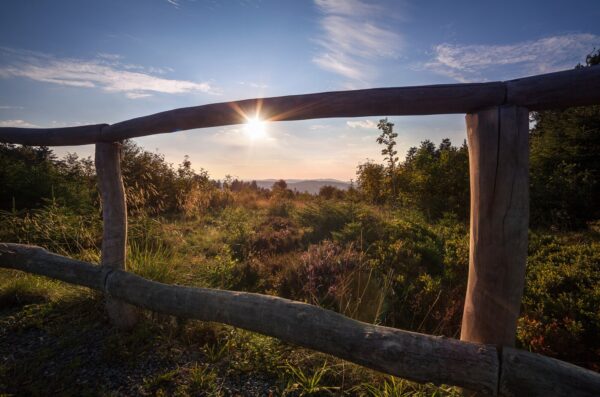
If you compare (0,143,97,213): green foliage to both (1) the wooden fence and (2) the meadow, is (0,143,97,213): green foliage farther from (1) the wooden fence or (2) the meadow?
(1) the wooden fence

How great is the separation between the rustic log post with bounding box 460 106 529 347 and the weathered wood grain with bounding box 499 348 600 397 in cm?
19

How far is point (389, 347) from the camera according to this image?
1598mm

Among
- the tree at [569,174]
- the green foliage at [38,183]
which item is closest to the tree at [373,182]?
the tree at [569,174]

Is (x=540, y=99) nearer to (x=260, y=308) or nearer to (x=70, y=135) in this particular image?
(x=260, y=308)

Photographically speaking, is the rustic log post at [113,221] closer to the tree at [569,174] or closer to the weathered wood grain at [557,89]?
the weathered wood grain at [557,89]

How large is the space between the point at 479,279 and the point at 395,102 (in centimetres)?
124

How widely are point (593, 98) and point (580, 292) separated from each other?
3.32 meters

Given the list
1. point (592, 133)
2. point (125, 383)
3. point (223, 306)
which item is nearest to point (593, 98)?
point (223, 306)

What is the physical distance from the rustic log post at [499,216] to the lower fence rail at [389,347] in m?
0.20

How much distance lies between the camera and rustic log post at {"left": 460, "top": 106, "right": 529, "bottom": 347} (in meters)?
1.57

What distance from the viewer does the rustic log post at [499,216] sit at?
1569 millimetres

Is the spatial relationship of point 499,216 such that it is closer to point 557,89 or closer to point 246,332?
point 557,89

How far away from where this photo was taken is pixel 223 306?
208 cm

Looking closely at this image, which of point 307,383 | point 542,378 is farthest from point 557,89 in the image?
point 307,383
